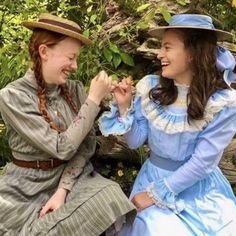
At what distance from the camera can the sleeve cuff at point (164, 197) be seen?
2.41 metres

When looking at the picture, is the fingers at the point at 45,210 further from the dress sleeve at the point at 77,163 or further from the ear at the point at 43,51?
the ear at the point at 43,51

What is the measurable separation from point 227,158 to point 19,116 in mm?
1495

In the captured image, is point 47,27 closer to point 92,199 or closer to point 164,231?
point 92,199

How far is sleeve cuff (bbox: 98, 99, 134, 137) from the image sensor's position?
2527 mm

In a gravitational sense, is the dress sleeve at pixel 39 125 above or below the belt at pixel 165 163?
above

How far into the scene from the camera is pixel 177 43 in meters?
2.44

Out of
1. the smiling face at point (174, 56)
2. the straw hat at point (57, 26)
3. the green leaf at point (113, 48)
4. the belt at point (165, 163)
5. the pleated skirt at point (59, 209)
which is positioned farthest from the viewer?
the green leaf at point (113, 48)

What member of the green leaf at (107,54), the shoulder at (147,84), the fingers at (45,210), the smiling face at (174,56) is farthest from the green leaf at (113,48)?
the fingers at (45,210)

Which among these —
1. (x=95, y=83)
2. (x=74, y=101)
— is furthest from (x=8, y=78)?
(x=95, y=83)

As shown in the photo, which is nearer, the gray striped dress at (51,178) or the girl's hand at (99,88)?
the gray striped dress at (51,178)

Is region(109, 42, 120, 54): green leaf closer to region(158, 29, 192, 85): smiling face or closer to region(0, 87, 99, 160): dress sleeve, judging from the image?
region(158, 29, 192, 85): smiling face

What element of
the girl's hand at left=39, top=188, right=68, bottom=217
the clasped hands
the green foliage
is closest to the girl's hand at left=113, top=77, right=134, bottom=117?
the clasped hands

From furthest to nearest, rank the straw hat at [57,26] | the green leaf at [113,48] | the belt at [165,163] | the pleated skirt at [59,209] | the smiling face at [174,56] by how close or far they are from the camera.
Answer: the green leaf at [113,48] < the belt at [165,163] < the smiling face at [174,56] < the straw hat at [57,26] < the pleated skirt at [59,209]

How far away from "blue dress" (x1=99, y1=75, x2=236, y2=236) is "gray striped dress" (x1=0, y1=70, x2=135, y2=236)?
0.18 meters
